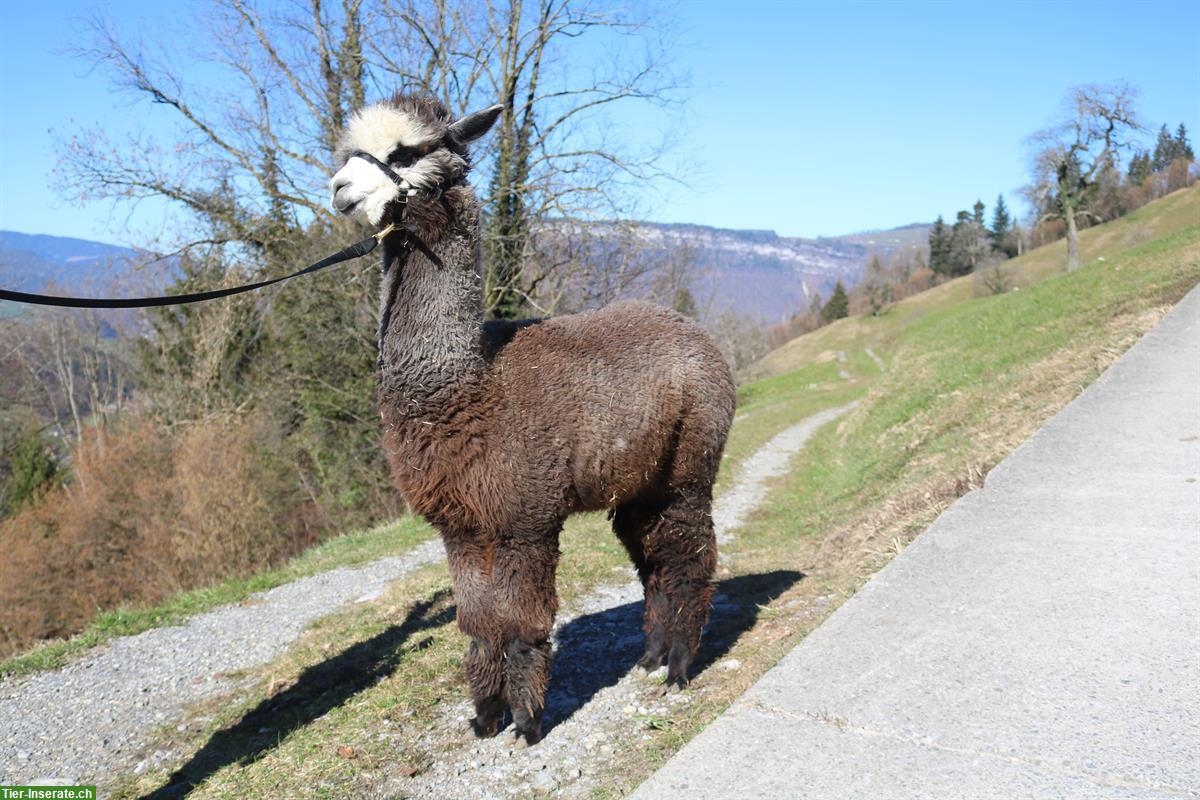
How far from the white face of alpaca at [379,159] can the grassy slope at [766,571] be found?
281 cm

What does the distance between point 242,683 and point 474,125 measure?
14.5 ft

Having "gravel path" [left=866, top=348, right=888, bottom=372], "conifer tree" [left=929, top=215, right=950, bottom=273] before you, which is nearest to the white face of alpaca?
"gravel path" [left=866, top=348, right=888, bottom=372]

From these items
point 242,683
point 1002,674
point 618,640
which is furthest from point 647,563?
point 242,683

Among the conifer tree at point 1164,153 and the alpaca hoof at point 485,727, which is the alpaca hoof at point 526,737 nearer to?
the alpaca hoof at point 485,727

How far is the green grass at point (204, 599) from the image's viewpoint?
6.78 m

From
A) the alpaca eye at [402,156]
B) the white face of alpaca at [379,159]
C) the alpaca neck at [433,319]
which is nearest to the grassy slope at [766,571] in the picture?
the alpaca neck at [433,319]

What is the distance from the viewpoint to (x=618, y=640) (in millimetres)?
5887

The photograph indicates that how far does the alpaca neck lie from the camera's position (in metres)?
3.94

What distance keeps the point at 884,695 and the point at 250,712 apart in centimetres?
404

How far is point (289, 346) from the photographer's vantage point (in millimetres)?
20141

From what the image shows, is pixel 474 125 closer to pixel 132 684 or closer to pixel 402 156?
pixel 402 156

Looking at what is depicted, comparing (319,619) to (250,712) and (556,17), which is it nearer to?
(250,712)

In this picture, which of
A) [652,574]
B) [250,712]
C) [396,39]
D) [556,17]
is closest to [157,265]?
[396,39]

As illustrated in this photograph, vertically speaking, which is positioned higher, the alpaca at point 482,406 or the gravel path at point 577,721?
the alpaca at point 482,406
